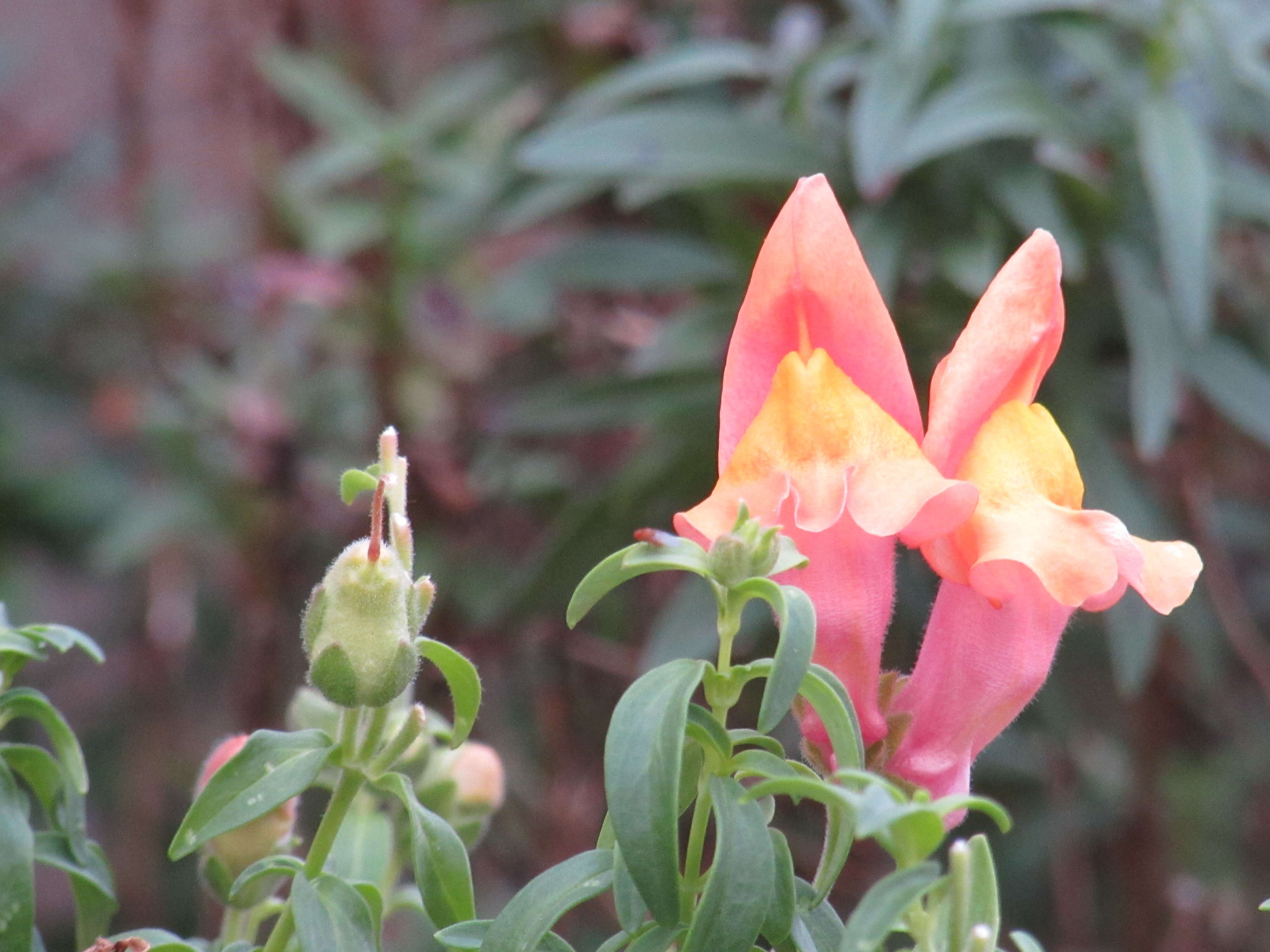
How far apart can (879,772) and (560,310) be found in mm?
927

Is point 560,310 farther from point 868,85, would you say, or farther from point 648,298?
point 868,85

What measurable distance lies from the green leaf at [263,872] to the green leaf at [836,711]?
0.40 feet

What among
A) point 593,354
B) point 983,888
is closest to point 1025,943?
point 983,888

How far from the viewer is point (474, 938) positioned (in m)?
0.30

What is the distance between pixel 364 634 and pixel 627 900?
78mm

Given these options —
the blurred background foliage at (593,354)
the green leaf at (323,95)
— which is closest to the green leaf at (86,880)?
the blurred background foliage at (593,354)

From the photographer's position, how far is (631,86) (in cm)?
102

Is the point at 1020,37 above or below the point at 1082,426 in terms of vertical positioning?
above

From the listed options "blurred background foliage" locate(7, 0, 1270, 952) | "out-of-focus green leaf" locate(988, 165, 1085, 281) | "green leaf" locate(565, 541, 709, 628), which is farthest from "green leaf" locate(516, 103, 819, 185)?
"green leaf" locate(565, 541, 709, 628)

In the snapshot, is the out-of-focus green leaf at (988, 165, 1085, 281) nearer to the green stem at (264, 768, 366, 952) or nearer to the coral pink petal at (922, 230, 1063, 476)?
the coral pink petal at (922, 230, 1063, 476)

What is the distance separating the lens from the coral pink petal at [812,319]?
345 mm

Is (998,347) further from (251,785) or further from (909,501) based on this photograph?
(251,785)

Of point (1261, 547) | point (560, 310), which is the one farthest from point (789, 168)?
point (1261, 547)

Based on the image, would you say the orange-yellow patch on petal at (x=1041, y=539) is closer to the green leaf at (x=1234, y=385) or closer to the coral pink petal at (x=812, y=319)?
the coral pink petal at (x=812, y=319)
